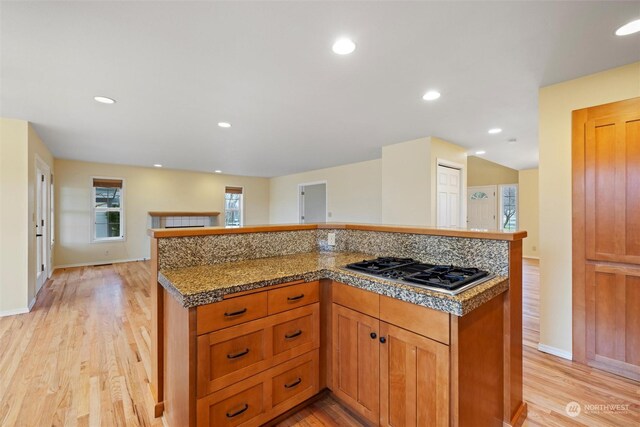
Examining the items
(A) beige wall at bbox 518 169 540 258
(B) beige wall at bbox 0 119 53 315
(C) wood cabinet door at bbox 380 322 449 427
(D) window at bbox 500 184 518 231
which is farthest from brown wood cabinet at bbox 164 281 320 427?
(D) window at bbox 500 184 518 231

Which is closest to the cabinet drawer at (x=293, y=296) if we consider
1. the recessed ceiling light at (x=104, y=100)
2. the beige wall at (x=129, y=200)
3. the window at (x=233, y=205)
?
the recessed ceiling light at (x=104, y=100)

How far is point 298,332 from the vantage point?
1.61 m

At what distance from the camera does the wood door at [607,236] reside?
1996 millimetres

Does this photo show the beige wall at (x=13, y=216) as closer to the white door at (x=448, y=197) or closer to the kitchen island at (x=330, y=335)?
the kitchen island at (x=330, y=335)

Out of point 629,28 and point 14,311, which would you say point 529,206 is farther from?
point 14,311

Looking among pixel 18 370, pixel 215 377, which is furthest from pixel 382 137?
pixel 18 370

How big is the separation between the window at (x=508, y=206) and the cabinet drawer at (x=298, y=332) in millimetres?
7638

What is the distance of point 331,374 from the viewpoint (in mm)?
1710

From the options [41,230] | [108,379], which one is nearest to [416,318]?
[108,379]

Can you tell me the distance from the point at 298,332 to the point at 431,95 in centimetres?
236

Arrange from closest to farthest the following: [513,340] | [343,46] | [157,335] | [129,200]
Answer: [513,340] → [157,335] → [343,46] → [129,200]

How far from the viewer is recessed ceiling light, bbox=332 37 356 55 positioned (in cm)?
175

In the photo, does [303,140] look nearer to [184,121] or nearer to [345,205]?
[184,121]

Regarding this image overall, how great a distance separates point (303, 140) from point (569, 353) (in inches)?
150
